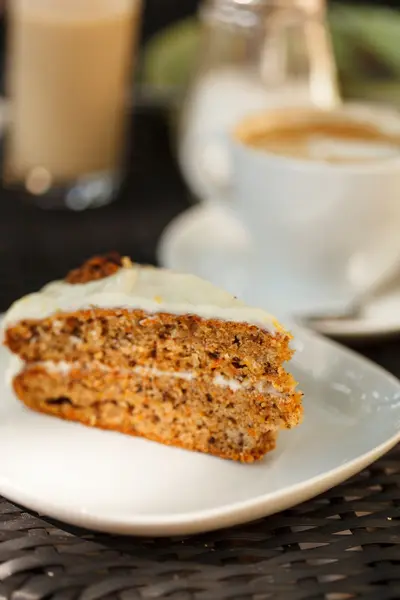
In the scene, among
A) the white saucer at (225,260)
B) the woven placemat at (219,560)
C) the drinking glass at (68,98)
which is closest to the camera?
the woven placemat at (219,560)

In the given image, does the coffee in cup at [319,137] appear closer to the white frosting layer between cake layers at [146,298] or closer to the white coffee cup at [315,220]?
the white coffee cup at [315,220]

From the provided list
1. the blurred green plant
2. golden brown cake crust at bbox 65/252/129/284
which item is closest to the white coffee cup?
golden brown cake crust at bbox 65/252/129/284

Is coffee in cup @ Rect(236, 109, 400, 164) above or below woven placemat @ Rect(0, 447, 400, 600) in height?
above

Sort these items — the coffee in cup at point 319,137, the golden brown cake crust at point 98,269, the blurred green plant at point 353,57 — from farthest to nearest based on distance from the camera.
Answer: the blurred green plant at point 353,57, the coffee in cup at point 319,137, the golden brown cake crust at point 98,269

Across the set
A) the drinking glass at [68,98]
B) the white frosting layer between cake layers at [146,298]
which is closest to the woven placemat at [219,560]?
the white frosting layer between cake layers at [146,298]

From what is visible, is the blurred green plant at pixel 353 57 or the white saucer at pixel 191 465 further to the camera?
the blurred green plant at pixel 353 57

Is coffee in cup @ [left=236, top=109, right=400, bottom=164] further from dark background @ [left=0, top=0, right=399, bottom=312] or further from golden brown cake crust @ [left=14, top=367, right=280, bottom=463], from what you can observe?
golden brown cake crust @ [left=14, top=367, right=280, bottom=463]
